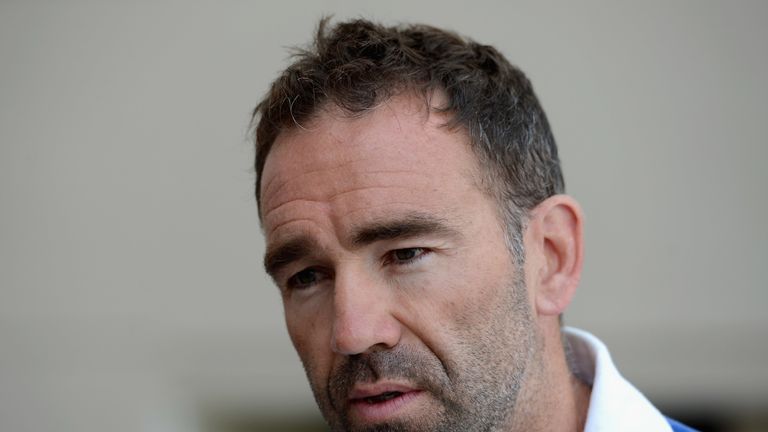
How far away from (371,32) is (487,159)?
474 mm

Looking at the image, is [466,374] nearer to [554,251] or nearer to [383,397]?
[383,397]

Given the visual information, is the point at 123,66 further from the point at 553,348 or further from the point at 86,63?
the point at 553,348

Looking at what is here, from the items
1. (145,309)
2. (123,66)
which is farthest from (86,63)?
(145,309)

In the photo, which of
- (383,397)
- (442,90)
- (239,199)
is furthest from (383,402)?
(239,199)

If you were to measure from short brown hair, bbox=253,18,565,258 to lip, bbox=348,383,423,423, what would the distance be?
0.45 m

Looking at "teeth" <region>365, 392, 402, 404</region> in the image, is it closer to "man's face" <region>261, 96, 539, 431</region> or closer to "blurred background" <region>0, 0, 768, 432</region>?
"man's face" <region>261, 96, 539, 431</region>

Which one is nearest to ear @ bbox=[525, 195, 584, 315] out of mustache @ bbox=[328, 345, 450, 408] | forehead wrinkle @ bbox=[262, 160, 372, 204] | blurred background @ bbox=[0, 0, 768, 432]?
mustache @ bbox=[328, 345, 450, 408]

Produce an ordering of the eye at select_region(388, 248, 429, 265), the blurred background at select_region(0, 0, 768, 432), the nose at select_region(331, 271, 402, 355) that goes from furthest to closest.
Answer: the blurred background at select_region(0, 0, 768, 432) < the eye at select_region(388, 248, 429, 265) < the nose at select_region(331, 271, 402, 355)

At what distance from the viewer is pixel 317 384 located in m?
2.52

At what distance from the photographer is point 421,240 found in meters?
2.39

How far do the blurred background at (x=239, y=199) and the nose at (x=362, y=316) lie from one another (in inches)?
123

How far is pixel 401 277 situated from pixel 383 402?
0.95ft

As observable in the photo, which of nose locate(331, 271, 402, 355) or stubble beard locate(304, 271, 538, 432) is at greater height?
nose locate(331, 271, 402, 355)

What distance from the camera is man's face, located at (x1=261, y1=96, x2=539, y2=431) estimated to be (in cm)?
237
